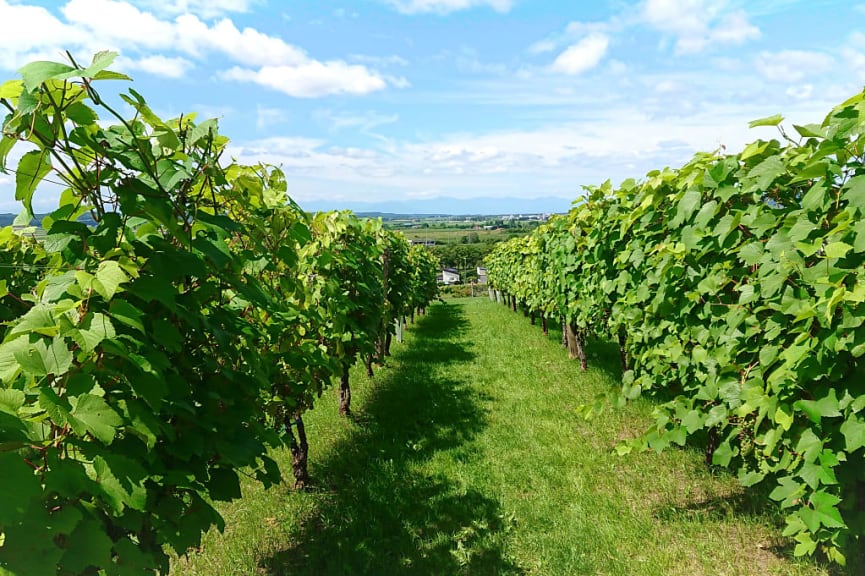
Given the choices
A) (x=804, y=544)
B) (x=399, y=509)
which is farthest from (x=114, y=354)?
(x=399, y=509)

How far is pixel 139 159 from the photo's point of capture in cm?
156

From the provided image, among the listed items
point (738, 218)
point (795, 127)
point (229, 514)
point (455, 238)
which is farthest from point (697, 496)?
point (455, 238)

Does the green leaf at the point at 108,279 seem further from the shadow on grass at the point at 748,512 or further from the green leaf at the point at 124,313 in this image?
the shadow on grass at the point at 748,512

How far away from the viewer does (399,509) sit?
Answer: 4.31m

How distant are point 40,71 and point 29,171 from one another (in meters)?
0.38

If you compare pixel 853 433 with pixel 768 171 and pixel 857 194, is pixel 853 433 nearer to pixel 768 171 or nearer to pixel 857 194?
pixel 857 194

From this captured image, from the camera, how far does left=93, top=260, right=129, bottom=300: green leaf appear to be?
1.25m

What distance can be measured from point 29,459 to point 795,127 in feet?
10.9

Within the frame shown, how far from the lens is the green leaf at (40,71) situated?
3.56 feet

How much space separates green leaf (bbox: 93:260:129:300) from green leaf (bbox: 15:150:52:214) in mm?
320

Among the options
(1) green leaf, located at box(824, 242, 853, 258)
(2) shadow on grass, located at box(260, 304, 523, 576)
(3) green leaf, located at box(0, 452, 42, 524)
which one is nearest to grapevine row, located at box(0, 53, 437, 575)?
(3) green leaf, located at box(0, 452, 42, 524)

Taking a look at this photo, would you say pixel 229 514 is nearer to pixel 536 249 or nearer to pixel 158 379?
pixel 158 379

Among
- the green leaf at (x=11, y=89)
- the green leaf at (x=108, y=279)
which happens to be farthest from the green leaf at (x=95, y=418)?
the green leaf at (x=11, y=89)

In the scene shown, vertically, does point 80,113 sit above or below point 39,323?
above
